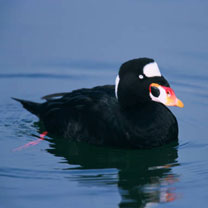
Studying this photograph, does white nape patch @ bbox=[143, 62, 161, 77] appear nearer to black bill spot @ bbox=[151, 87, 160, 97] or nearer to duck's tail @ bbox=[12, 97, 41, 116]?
black bill spot @ bbox=[151, 87, 160, 97]

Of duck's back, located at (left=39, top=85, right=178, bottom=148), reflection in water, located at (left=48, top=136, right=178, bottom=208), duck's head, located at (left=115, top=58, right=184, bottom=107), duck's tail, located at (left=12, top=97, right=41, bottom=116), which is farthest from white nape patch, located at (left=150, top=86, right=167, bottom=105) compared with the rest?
duck's tail, located at (left=12, top=97, right=41, bottom=116)

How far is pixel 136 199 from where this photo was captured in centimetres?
555

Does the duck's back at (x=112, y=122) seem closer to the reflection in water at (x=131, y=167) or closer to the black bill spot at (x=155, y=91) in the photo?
the reflection in water at (x=131, y=167)

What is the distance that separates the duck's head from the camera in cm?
643

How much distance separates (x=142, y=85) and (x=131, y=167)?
89cm

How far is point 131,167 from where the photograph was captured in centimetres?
632

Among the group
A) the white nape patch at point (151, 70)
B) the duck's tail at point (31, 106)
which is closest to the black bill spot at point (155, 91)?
the white nape patch at point (151, 70)

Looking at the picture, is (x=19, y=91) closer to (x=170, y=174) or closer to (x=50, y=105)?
(x=50, y=105)

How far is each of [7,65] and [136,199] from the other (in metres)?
4.41

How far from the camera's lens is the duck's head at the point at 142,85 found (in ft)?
21.1

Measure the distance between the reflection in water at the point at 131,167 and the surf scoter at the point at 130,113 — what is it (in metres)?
0.10

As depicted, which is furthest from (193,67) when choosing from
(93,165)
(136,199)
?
(136,199)

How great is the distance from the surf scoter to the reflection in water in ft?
0.33

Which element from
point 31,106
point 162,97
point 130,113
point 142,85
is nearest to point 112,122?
point 130,113
